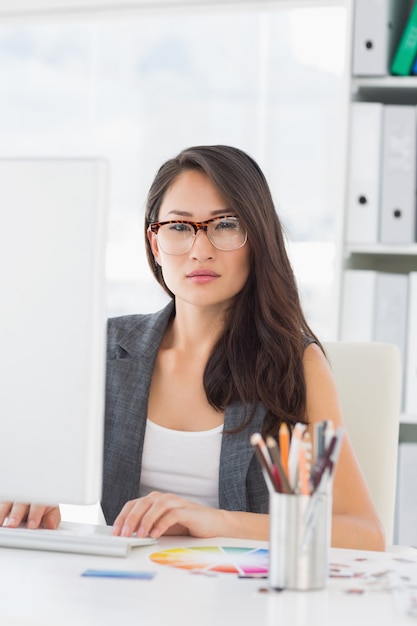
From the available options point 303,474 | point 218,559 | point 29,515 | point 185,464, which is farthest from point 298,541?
point 185,464

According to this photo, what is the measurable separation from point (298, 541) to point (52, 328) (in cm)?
35

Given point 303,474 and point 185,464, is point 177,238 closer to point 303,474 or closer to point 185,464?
point 185,464

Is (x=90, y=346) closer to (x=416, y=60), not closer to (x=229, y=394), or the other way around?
(x=229, y=394)

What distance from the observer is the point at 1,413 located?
102 centimetres

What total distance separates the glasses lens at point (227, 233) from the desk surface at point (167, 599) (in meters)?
0.65

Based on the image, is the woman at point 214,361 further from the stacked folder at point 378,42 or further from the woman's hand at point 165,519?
the stacked folder at point 378,42

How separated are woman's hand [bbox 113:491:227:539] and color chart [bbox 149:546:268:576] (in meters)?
0.04

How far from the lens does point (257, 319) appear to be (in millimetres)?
1663

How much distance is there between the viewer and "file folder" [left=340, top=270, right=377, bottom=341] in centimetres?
246

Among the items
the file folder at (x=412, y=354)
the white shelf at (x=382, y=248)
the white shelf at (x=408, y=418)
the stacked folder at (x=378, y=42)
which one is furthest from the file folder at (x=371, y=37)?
the white shelf at (x=408, y=418)

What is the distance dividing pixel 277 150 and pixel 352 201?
767mm

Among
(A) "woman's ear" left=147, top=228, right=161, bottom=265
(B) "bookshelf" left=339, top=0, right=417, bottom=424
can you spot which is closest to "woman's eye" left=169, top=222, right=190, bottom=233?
(A) "woman's ear" left=147, top=228, right=161, bottom=265

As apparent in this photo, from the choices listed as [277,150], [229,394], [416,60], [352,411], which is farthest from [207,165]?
[277,150]

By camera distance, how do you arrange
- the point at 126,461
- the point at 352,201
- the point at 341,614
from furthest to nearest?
the point at 352,201, the point at 126,461, the point at 341,614
